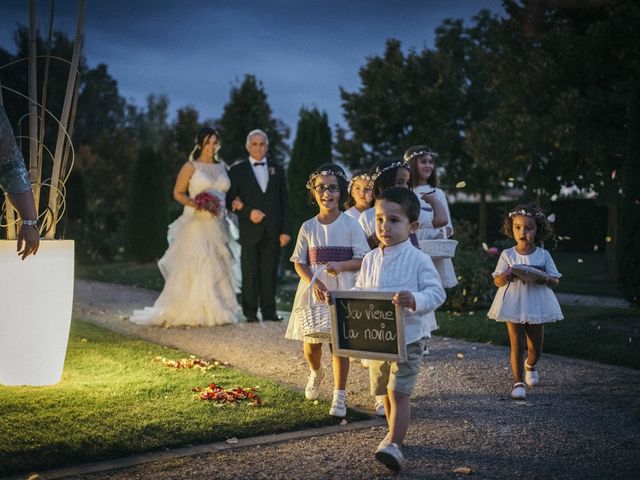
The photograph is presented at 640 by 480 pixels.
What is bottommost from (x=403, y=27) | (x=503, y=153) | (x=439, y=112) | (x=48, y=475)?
(x=48, y=475)

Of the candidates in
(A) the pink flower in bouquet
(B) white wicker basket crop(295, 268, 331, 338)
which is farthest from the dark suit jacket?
(B) white wicker basket crop(295, 268, 331, 338)

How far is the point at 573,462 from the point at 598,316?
5.70 metres

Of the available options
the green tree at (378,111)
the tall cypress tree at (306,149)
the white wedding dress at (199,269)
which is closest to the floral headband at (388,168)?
the white wedding dress at (199,269)

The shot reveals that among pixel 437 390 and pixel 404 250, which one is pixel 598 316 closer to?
pixel 437 390

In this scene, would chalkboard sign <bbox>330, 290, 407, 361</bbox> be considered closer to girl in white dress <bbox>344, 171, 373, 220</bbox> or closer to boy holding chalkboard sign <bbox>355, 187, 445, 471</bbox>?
boy holding chalkboard sign <bbox>355, 187, 445, 471</bbox>

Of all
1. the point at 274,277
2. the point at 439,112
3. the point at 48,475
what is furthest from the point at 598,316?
the point at 439,112

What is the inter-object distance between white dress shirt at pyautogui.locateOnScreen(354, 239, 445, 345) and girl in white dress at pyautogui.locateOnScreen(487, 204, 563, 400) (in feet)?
5.89

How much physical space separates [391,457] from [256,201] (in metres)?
6.15

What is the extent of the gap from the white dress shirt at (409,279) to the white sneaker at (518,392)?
165 cm

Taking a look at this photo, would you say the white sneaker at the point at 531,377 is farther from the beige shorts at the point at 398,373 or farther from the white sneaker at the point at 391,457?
the white sneaker at the point at 391,457

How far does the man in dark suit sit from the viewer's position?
31.1 ft

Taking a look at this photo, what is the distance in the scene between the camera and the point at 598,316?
9.16 metres

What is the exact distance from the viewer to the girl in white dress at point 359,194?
595 cm

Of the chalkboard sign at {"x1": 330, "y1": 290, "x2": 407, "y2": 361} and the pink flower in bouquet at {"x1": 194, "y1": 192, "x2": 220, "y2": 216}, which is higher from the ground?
the pink flower in bouquet at {"x1": 194, "y1": 192, "x2": 220, "y2": 216}
